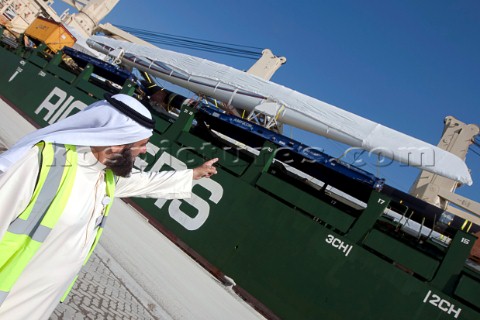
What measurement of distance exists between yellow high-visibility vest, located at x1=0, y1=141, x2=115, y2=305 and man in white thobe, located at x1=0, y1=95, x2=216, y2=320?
1.3 inches

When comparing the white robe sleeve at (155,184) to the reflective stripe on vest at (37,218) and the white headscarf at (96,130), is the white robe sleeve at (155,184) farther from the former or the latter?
the reflective stripe on vest at (37,218)

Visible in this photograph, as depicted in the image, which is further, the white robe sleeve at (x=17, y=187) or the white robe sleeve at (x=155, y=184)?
the white robe sleeve at (x=155, y=184)

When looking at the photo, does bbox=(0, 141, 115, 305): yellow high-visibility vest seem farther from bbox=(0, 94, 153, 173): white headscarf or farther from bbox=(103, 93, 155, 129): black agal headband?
bbox=(103, 93, 155, 129): black agal headband

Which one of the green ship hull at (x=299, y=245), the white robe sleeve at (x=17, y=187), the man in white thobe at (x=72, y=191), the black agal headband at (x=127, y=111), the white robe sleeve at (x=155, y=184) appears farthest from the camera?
the green ship hull at (x=299, y=245)

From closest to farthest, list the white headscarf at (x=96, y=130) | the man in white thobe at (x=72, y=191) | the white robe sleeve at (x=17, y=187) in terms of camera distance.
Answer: the white robe sleeve at (x=17, y=187) < the man in white thobe at (x=72, y=191) < the white headscarf at (x=96, y=130)

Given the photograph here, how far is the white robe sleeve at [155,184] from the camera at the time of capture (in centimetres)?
248

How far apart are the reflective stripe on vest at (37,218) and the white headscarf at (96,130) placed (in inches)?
2.7

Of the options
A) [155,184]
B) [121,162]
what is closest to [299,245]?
[155,184]

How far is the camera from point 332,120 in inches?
302

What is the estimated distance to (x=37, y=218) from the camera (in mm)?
1563

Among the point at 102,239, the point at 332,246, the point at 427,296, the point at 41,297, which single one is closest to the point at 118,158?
the point at 41,297

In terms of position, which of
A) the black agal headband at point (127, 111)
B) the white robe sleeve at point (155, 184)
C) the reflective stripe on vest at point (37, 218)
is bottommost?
the reflective stripe on vest at point (37, 218)

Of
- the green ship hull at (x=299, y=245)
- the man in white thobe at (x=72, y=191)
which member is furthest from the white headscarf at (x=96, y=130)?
the green ship hull at (x=299, y=245)

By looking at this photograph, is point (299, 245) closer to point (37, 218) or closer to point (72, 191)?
point (72, 191)
